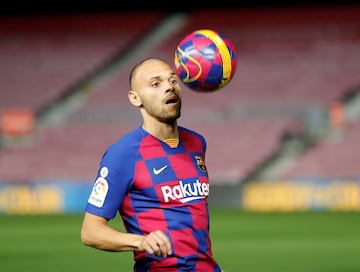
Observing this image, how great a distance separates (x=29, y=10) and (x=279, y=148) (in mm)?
9377

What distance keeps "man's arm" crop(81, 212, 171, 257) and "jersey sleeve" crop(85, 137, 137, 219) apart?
5 centimetres

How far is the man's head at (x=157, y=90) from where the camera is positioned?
4164mm

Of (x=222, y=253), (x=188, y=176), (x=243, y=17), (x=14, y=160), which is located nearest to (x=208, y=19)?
(x=243, y=17)

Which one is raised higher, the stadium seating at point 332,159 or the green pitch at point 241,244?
the stadium seating at point 332,159

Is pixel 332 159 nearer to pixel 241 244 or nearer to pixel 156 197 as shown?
pixel 241 244

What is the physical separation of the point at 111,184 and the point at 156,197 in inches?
9.4

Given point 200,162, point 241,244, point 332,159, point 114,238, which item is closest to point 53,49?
point 332,159

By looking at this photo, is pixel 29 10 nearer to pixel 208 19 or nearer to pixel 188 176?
pixel 208 19

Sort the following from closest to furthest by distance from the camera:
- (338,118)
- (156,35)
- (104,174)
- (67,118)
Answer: (104,174), (338,118), (67,118), (156,35)

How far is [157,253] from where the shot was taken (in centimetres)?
363

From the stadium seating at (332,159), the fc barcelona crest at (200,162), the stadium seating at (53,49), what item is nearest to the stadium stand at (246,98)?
the stadium seating at (53,49)

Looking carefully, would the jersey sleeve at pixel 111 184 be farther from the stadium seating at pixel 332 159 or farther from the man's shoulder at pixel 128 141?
the stadium seating at pixel 332 159

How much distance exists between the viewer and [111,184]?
162 inches

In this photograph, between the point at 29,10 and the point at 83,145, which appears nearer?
the point at 83,145
